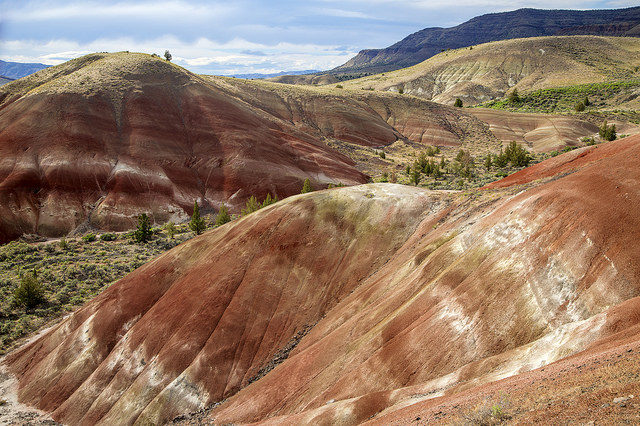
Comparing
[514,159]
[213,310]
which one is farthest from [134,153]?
[514,159]

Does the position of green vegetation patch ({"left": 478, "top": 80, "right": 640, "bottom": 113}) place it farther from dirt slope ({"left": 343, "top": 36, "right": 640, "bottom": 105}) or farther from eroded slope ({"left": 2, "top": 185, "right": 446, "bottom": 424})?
eroded slope ({"left": 2, "top": 185, "right": 446, "bottom": 424})

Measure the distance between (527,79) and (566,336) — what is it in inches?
6463

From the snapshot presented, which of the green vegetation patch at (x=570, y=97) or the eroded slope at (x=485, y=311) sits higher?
the green vegetation patch at (x=570, y=97)

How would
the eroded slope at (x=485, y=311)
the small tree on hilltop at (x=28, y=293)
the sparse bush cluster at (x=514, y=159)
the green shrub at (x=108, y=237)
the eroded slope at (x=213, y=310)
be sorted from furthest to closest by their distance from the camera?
the sparse bush cluster at (x=514, y=159) < the green shrub at (x=108, y=237) < the small tree on hilltop at (x=28, y=293) < the eroded slope at (x=213, y=310) < the eroded slope at (x=485, y=311)

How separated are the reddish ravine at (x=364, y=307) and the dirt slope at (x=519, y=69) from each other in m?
131

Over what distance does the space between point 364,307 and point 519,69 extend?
556ft

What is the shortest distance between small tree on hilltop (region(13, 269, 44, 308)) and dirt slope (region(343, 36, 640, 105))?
141 meters

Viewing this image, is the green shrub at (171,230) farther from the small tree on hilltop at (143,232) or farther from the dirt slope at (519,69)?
the dirt slope at (519,69)

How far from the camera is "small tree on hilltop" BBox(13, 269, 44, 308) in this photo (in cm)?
4347

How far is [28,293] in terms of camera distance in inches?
1724

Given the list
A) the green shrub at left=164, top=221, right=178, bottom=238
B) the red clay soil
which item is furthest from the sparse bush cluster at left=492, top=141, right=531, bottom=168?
the green shrub at left=164, top=221, right=178, bottom=238

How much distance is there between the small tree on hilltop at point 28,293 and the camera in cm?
4347

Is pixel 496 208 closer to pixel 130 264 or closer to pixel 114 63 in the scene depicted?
pixel 130 264

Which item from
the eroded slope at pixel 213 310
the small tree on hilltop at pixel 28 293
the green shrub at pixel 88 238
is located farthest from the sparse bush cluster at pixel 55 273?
the eroded slope at pixel 213 310
